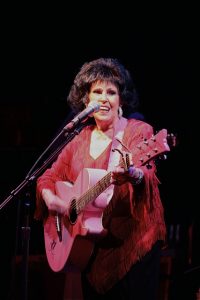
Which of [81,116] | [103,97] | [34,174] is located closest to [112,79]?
[103,97]

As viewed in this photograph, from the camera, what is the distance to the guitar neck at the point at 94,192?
270 centimetres

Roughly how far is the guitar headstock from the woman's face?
60 centimetres

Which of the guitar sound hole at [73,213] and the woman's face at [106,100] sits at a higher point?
the woman's face at [106,100]

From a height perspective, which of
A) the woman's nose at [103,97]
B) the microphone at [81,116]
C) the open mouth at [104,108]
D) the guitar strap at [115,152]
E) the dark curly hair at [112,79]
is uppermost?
the dark curly hair at [112,79]

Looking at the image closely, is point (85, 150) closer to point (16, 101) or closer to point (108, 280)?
point (108, 280)

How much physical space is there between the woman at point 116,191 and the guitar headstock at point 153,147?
28 mm

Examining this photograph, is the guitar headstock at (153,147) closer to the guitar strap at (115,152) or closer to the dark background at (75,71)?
the guitar strap at (115,152)

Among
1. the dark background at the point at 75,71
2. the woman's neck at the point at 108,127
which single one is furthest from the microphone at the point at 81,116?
the dark background at the point at 75,71

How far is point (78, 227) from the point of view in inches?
118

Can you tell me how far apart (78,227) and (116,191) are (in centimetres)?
44

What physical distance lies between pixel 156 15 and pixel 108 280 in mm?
3114

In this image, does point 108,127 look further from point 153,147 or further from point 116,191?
point 153,147

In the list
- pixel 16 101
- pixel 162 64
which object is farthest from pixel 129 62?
pixel 16 101

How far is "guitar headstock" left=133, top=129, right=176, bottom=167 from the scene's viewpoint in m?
2.41
